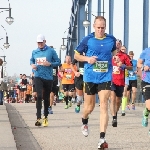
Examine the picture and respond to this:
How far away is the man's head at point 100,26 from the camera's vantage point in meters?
8.13

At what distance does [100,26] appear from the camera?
26.8 ft

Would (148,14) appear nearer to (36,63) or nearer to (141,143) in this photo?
(36,63)

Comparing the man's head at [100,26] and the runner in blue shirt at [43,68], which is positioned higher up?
the man's head at [100,26]

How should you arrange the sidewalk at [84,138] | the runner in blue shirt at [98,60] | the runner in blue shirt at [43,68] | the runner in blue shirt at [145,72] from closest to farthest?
1. the sidewalk at [84,138]
2. the runner in blue shirt at [98,60]
3. the runner in blue shirt at [145,72]
4. the runner in blue shirt at [43,68]

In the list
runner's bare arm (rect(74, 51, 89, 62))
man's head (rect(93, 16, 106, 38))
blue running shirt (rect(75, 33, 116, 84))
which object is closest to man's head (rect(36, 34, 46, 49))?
runner's bare arm (rect(74, 51, 89, 62))

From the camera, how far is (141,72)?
9.49m

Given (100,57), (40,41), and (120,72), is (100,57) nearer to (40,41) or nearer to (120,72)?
(40,41)

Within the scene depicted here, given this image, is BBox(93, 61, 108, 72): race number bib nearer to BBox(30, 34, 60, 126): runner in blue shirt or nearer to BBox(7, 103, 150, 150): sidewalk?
BBox(7, 103, 150, 150): sidewalk

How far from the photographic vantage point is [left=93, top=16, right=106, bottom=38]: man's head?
8133 millimetres

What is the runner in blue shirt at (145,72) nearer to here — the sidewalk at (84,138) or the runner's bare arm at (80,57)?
the sidewalk at (84,138)

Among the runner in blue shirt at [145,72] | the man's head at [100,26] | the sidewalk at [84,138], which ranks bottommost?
the sidewalk at [84,138]

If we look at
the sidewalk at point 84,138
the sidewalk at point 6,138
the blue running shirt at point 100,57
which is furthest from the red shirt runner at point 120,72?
the blue running shirt at point 100,57

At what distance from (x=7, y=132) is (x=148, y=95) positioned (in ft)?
6.92

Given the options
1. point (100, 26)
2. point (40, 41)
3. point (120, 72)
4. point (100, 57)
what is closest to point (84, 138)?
point (100, 57)
